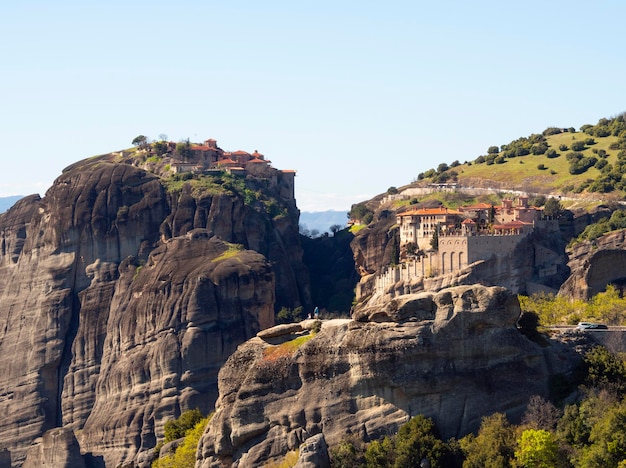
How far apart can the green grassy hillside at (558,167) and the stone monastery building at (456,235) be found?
450 inches

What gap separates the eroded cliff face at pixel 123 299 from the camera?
15700cm

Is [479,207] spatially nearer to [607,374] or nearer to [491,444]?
[607,374]

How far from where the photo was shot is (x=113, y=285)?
176 metres

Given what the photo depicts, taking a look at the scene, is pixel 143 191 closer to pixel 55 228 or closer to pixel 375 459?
pixel 55 228

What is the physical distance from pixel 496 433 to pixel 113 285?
3919 inches

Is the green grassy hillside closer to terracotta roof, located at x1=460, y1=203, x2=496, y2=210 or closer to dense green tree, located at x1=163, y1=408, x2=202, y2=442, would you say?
terracotta roof, located at x1=460, y1=203, x2=496, y2=210

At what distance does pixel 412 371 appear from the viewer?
82.6 metres

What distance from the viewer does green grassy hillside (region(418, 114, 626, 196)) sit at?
567 ft

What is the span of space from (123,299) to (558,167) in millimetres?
49677

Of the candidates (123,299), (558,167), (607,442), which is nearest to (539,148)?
(558,167)

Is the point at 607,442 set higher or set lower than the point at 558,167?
lower

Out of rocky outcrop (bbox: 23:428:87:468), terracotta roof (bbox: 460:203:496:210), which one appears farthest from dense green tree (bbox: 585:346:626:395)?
rocky outcrop (bbox: 23:428:87:468)

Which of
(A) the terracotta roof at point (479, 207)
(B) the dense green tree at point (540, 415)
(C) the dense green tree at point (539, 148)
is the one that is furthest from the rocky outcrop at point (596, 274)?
(C) the dense green tree at point (539, 148)

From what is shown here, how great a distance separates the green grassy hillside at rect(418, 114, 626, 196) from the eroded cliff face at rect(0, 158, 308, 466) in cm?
2261
